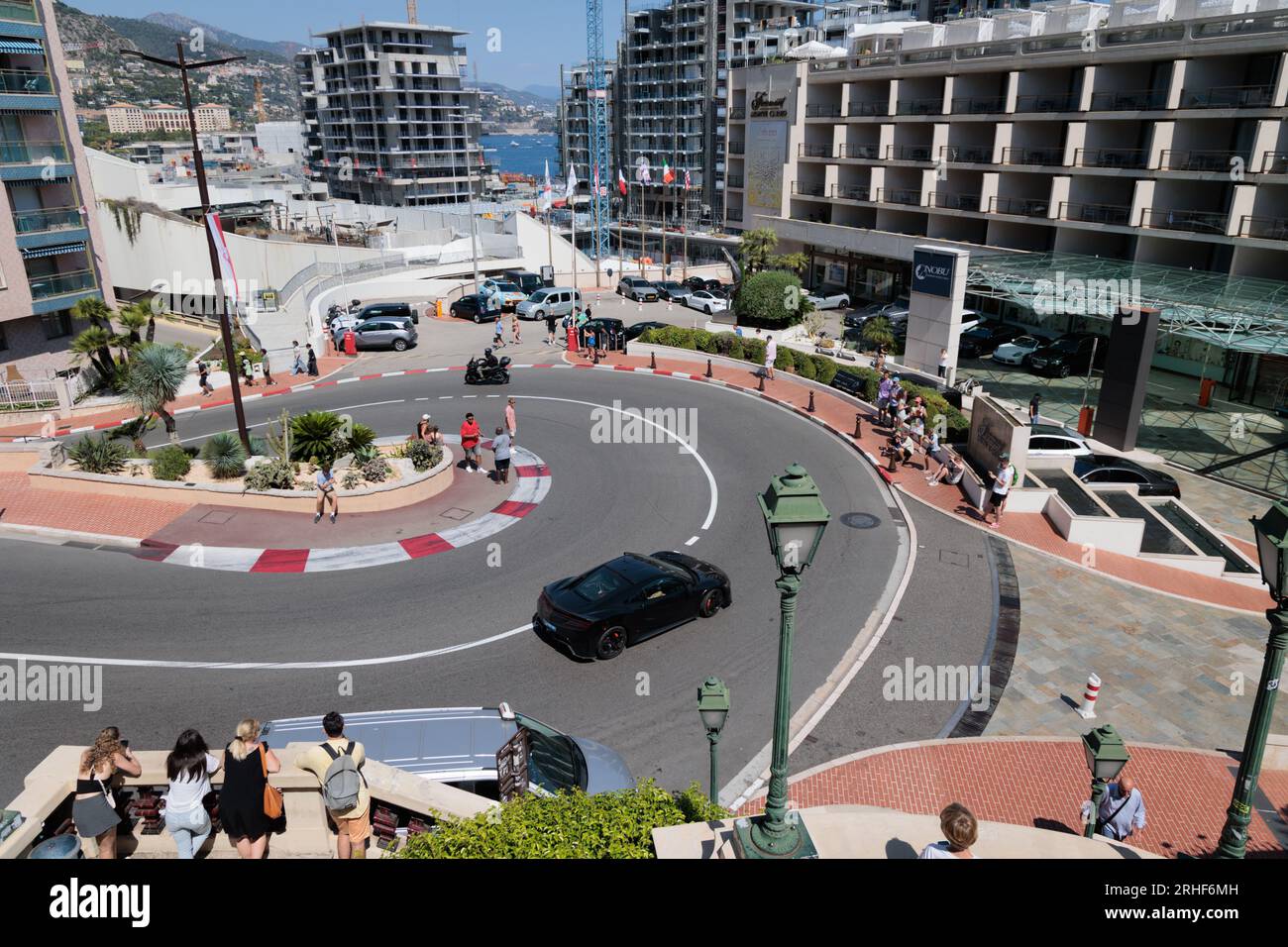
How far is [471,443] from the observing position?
23203mm

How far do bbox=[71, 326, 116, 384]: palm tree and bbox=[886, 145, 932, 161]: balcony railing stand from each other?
144 feet

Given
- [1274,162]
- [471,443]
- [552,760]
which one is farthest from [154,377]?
[1274,162]

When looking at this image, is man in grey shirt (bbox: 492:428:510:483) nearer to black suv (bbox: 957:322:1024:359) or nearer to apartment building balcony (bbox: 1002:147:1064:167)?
black suv (bbox: 957:322:1024:359)

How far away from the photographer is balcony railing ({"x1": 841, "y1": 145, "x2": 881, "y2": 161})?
5419cm

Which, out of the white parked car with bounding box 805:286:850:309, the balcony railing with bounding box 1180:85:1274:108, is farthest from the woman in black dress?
the white parked car with bounding box 805:286:850:309

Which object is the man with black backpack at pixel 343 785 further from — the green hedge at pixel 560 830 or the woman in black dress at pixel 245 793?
the green hedge at pixel 560 830

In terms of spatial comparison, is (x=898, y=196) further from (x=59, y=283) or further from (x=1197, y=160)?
(x=59, y=283)

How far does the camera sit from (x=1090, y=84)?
41.0 m

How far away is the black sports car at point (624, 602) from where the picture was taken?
14.1m

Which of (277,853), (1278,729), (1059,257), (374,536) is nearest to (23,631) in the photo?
(374,536)

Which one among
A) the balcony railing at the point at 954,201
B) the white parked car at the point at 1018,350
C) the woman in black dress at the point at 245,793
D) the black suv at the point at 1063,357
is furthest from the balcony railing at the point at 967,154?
the woman in black dress at the point at 245,793

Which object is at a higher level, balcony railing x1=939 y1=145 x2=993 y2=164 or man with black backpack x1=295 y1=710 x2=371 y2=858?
balcony railing x1=939 y1=145 x2=993 y2=164

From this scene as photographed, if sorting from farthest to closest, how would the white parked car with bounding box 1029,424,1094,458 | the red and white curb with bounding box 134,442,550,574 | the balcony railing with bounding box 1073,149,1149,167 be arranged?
the balcony railing with bounding box 1073,149,1149,167 < the white parked car with bounding box 1029,424,1094,458 < the red and white curb with bounding box 134,442,550,574

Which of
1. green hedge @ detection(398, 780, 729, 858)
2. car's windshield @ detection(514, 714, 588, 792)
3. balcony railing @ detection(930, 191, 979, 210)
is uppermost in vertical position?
balcony railing @ detection(930, 191, 979, 210)
